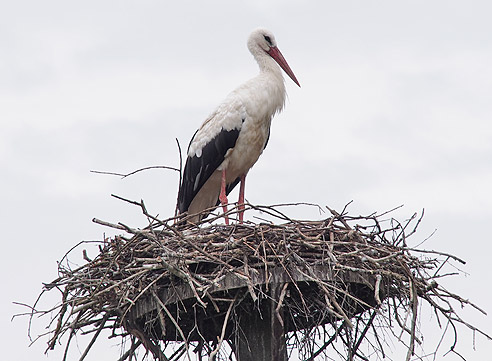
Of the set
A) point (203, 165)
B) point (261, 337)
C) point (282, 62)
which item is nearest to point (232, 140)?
point (203, 165)

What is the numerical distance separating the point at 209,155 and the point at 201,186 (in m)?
0.33

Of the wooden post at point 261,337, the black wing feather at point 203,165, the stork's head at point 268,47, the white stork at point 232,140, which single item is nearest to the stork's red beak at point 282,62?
the stork's head at point 268,47

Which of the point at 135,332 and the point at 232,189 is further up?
the point at 232,189

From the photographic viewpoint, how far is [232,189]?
32.6ft

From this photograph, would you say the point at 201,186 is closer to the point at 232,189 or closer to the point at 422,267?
the point at 232,189

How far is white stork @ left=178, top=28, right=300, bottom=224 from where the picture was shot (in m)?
9.23

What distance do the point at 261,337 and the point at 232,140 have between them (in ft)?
9.16

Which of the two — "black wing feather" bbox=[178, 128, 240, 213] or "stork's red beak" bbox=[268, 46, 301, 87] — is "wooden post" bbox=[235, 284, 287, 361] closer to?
"black wing feather" bbox=[178, 128, 240, 213]

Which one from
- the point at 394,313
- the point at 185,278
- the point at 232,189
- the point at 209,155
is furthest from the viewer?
the point at 232,189

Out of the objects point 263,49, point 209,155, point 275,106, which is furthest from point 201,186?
point 263,49

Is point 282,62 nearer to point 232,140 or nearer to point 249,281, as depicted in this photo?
point 232,140

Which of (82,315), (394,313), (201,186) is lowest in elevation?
(394,313)

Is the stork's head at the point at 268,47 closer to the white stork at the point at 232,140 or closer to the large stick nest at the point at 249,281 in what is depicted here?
the white stork at the point at 232,140

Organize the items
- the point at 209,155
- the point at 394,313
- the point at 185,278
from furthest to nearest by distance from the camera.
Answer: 1. the point at 209,155
2. the point at 394,313
3. the point at 185,278
